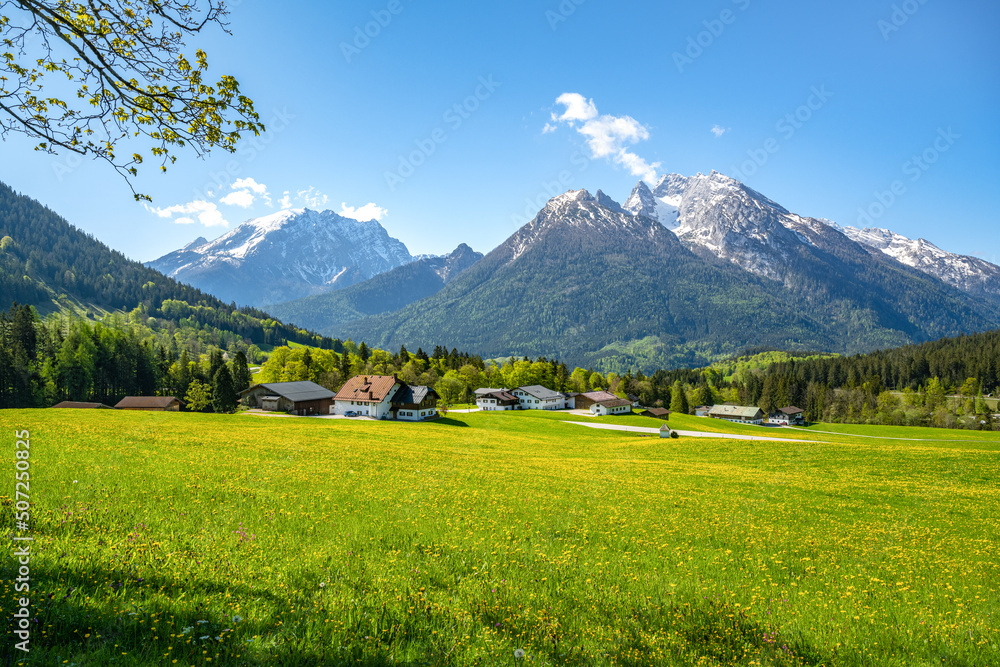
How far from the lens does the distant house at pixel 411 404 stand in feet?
295

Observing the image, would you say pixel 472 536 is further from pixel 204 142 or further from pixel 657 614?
pixel 204 142

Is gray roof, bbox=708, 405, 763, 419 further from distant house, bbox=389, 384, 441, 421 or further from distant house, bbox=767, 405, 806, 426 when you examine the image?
distant house, bbox=389, 384, 441, 421

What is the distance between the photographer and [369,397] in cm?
8988

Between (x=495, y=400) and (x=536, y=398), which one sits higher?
(x=536, y=398)

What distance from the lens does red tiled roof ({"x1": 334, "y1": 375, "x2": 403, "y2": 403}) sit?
8988 cm

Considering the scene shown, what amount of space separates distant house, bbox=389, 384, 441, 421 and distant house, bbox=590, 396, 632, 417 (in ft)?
174

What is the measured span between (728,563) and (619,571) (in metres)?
3.80

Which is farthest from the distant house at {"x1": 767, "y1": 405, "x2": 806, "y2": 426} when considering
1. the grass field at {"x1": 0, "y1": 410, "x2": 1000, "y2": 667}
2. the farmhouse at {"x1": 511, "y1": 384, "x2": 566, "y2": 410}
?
the grass field at {"x1": 0, "y1": 410, "x2": 1000, "y2": 667}

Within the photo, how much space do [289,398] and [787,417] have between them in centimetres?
16691

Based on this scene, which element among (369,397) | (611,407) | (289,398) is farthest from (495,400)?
(289,398)

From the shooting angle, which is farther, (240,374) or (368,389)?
(240,374)

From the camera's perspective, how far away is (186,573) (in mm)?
7762

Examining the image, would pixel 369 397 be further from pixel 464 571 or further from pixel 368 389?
pixel 464 571

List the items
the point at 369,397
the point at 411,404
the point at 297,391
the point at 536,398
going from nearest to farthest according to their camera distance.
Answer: the point at 411,404 < the point at 369,397 < the point at 297,391 < the point at 536,398
